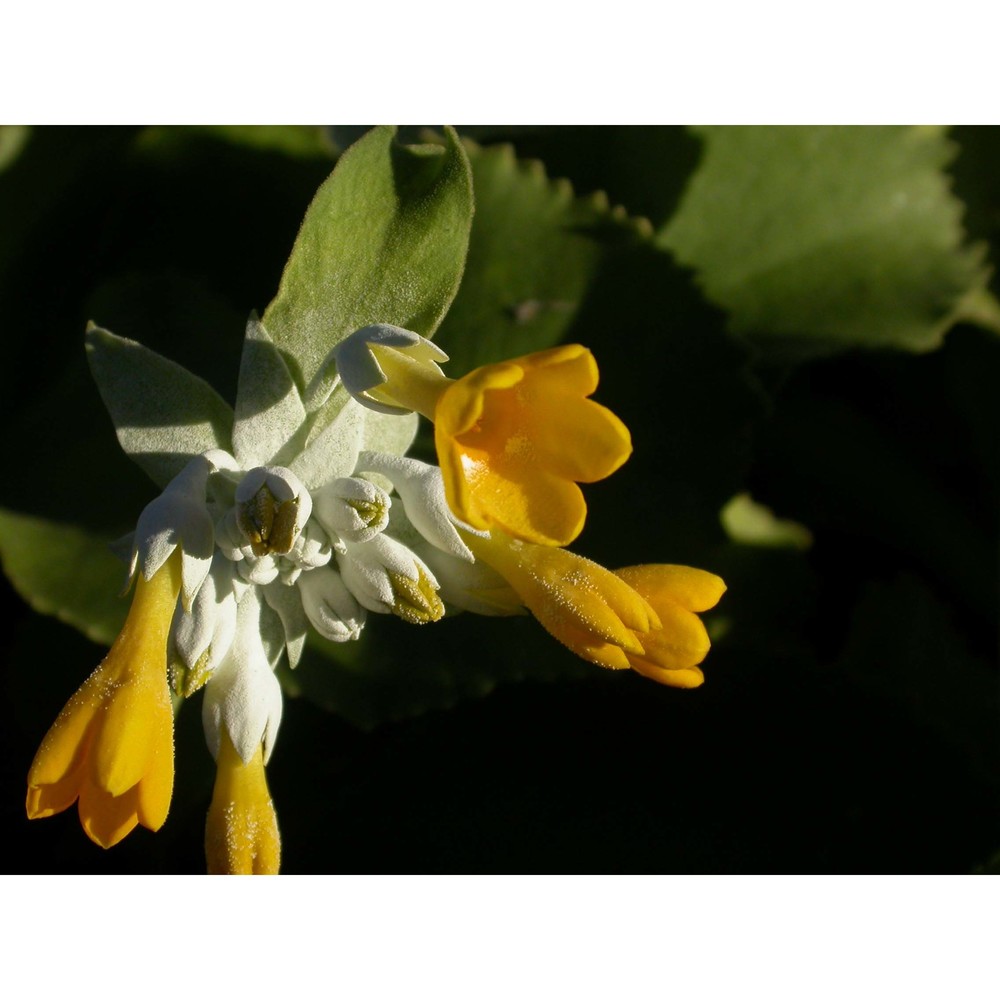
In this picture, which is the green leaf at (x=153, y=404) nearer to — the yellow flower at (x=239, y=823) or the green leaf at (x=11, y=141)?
the yellow flower at (x=239, y=823)

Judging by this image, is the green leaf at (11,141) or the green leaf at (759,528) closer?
the green leaf at (11,141)

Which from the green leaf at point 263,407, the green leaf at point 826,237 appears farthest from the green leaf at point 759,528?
the green leaf at point 263,407

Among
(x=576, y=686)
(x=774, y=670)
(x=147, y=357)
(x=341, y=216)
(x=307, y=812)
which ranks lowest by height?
(x=307, y=812)

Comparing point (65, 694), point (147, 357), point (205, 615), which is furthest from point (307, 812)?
point (147, 357)

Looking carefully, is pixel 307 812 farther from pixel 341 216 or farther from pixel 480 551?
pixel 341 216


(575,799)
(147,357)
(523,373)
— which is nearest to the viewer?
(523,373)

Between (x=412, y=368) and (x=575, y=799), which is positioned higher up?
(x=412, y=368)
